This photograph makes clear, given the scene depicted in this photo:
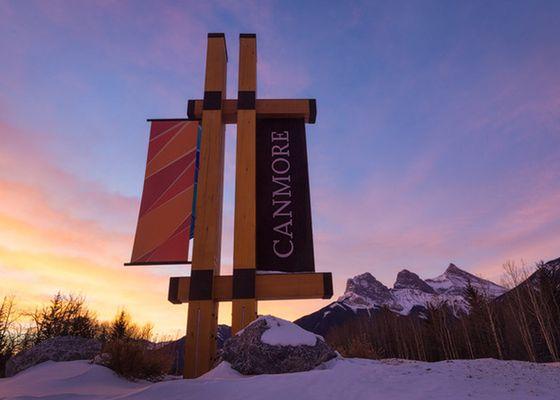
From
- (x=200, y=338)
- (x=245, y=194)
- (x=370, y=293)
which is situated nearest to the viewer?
(x=200, y=338)

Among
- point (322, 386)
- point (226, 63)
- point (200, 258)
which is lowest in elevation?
point (322, 386)

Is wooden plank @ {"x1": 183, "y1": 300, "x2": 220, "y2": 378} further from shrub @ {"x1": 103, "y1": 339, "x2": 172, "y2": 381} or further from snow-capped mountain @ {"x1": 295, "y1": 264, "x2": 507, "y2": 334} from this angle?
snow-capped mountain @ {"x1": 295, "y1": 264, "x2": 507, "y2": 334}

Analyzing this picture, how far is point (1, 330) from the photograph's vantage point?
91.9 ft

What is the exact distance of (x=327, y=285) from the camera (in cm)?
877

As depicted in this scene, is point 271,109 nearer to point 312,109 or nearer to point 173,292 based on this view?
point 312,109

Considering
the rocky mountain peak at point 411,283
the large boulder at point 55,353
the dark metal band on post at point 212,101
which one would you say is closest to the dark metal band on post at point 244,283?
the large boulder at point 55,353

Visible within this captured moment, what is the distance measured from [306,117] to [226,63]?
2977 millimetres

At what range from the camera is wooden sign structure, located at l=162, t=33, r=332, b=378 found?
8.44 m

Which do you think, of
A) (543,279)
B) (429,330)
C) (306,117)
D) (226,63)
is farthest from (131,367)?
(429,330)

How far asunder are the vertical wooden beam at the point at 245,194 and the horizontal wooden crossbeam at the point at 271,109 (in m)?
0.25

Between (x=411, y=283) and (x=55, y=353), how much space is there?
20053 centimetres

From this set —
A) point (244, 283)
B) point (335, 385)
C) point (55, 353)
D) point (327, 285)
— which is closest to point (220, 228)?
point (244, 283)

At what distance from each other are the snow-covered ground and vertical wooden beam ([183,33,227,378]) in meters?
1.78

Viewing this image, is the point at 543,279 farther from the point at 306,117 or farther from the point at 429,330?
the point at 306,117
